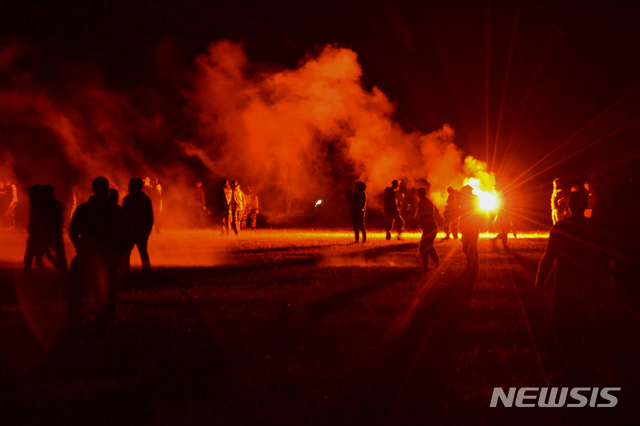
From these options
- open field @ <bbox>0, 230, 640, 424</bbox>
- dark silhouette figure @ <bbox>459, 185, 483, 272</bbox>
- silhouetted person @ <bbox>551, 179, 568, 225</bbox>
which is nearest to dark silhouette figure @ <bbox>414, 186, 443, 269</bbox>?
dark silhouette figure @ <bbox>459, 185, 483, 272</bbox>

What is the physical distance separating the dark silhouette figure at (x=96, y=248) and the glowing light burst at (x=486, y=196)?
16.2 metres

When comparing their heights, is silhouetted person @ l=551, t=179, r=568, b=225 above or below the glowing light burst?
below

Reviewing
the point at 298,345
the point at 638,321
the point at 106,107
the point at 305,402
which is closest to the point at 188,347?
the point at 298,345

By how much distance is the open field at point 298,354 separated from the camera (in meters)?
3.67

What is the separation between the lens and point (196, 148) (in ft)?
97.2

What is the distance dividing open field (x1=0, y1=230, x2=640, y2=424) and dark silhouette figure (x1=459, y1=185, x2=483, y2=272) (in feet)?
2.46

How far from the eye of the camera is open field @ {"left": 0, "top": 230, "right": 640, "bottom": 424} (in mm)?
3674

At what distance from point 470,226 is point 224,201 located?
1145cm

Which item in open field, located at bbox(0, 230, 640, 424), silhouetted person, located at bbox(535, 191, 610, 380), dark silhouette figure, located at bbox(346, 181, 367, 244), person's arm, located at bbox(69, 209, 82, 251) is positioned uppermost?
dark silhouette figure, located at bbox(346, 181, 367, 244)

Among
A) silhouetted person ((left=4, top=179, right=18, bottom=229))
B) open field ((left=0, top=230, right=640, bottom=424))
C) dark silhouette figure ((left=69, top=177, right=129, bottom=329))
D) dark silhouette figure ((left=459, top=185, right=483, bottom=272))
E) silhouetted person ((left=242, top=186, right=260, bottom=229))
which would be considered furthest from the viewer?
silhouetted person ((left=242, top=186, right=260, bottom=229))

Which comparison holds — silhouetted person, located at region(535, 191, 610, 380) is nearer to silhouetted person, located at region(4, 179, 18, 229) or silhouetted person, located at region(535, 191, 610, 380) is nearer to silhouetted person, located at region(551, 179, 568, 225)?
silhouetted person, located at region(551, 179, 568, 225)

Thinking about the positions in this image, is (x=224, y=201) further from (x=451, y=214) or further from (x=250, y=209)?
(x=451, y=214)

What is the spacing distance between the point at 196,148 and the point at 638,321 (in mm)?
27153

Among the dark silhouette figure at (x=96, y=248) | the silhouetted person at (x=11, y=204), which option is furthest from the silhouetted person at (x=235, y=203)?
the dark silhouette figure at (x=96, y=248)
